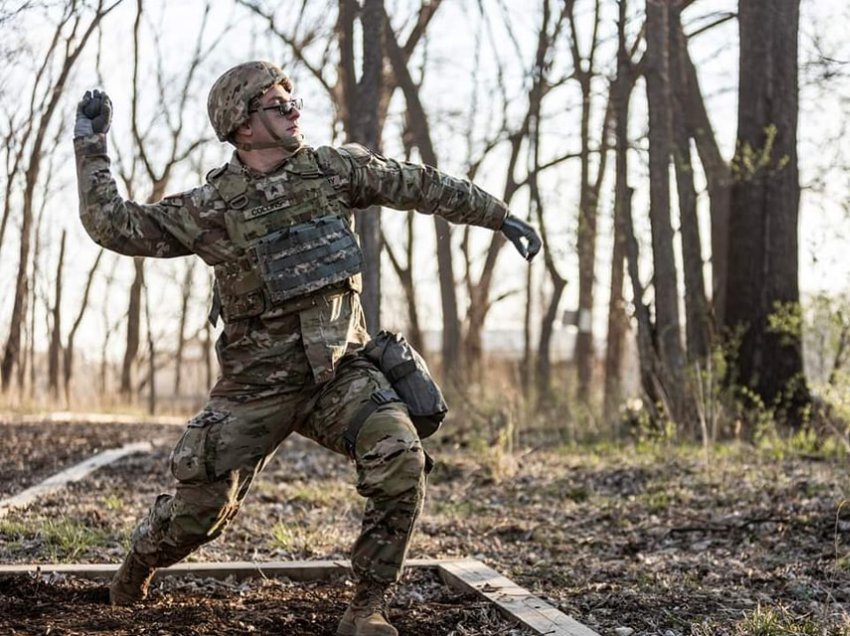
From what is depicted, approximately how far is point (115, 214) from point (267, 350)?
69cm

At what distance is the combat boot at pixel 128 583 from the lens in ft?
15.1

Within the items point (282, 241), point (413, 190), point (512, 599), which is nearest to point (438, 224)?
point (512, 599)

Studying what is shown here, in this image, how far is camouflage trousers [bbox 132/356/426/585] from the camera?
4098 millimetres

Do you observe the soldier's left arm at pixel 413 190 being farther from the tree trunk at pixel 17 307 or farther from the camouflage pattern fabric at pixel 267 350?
the tree trunk at pixel 17 307

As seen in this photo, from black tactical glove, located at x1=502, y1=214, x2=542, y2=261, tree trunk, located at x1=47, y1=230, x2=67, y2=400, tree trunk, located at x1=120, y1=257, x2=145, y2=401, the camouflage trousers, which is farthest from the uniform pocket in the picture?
tree trunk, located at x1=120, y1=257, x2=145, y2=401

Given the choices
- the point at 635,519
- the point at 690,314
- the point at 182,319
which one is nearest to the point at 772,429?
the point at 690,314

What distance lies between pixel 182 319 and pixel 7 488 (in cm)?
2983

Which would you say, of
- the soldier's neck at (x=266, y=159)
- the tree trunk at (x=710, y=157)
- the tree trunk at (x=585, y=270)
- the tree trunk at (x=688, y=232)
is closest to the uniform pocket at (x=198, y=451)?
the soldier's neck at (x=266, y=159)

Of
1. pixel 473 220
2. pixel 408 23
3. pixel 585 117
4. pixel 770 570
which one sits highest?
pixel 408 23

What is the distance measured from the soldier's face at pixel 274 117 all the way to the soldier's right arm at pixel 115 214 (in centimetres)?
39

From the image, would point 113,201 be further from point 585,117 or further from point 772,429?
point 585,117

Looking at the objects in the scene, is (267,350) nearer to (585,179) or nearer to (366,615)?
(366,615)

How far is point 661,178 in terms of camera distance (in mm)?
12156

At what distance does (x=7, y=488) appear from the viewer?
8.12 metres
